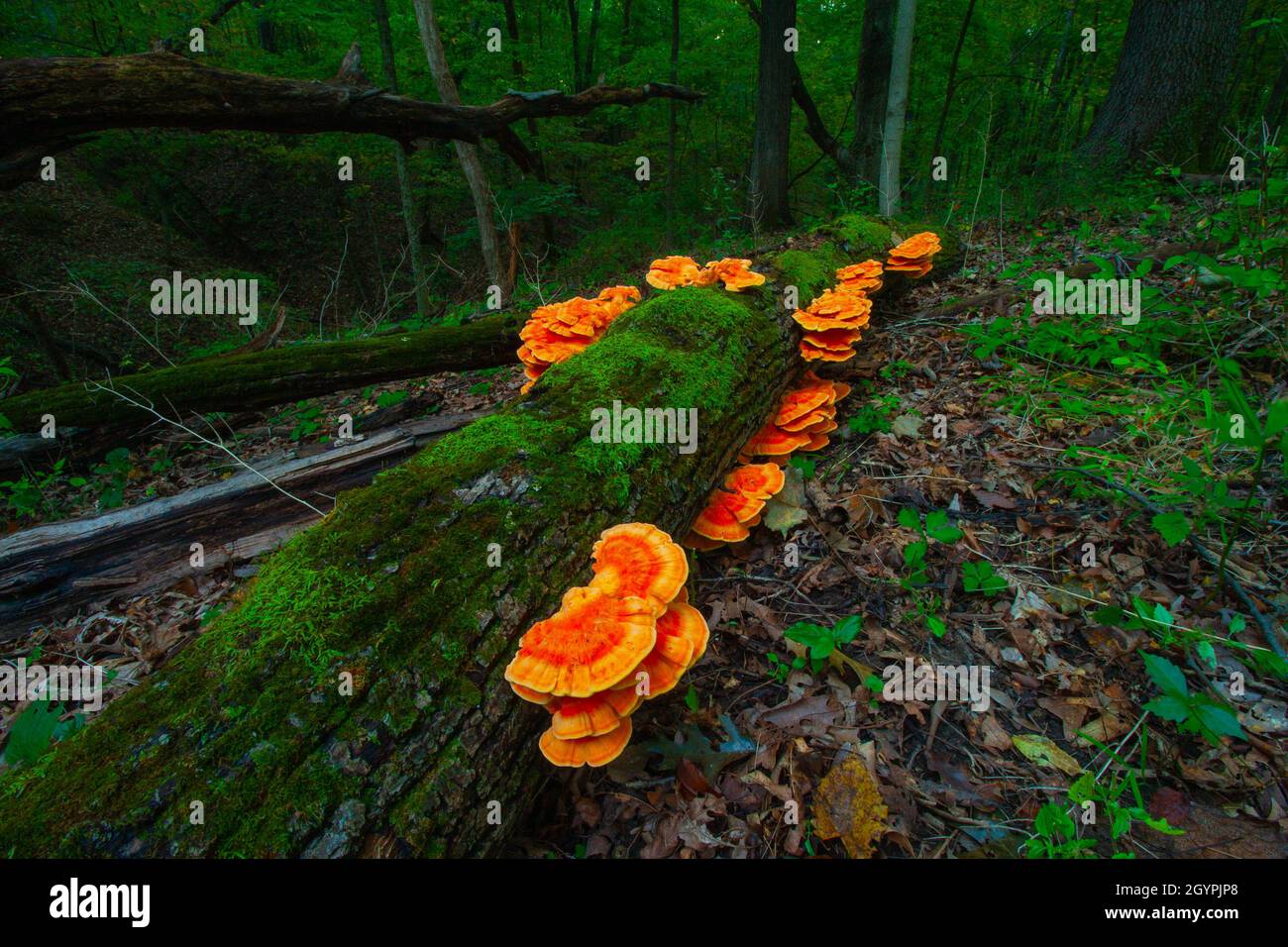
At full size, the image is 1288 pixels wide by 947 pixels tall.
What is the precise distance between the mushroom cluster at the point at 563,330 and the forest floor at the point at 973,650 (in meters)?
1.86

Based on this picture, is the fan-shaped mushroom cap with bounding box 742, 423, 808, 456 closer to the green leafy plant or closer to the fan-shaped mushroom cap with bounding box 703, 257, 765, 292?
the fan-shaped mushroom cap with bounding box 703, 257, 765, 292

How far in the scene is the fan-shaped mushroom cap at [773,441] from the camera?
3.80 meters

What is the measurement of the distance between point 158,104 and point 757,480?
21.5 ft

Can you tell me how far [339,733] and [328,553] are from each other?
2.36ft

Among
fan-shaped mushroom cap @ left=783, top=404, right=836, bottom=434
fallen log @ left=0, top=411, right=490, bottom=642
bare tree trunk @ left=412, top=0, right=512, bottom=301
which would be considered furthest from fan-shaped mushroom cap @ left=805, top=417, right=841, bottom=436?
bare tree trunk @ left=412, top=0, right=512, bottom=301

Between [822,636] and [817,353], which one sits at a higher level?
[817,353]

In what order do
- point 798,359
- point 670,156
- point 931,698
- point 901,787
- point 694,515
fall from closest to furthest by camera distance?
1. point 901,787
2. point 931,698
3. point 694,515
4. point 798,359
5. point 670,156

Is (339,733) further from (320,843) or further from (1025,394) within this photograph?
(1025,394)

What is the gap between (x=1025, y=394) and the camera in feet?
13.0

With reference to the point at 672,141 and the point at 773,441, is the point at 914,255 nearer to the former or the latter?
the point at 773,441

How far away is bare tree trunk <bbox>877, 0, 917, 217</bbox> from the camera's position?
761 cm

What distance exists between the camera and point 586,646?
1.86 metres

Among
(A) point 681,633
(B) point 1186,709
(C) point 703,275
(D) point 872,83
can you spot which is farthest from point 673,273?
(D) point 872,83
